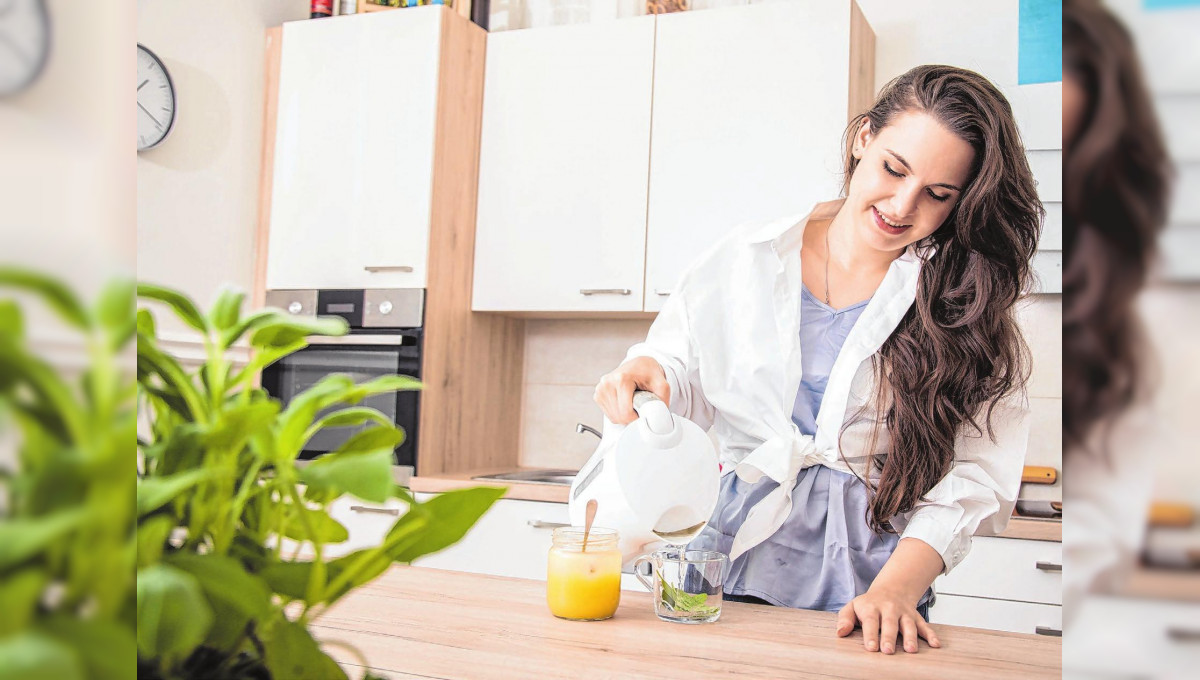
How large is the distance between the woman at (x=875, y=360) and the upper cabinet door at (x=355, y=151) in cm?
132

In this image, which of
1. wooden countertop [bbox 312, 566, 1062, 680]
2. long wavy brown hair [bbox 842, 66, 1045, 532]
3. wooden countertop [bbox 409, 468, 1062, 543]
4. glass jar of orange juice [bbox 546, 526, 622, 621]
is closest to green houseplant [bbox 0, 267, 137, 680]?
wooden countertop [bbox 312, 566, 1062, 680]

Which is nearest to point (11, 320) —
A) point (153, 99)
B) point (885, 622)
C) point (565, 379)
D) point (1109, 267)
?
point (1109, 267)

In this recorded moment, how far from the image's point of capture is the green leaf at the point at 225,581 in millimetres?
288

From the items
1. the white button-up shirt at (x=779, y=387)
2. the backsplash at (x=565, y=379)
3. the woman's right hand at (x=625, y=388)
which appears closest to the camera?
the woman's right hand at (x=625, y=388)

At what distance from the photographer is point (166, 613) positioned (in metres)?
0.21

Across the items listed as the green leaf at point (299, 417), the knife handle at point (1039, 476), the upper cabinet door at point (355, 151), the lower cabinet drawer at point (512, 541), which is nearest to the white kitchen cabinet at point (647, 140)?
the upper cabinet door at point (355, 151)

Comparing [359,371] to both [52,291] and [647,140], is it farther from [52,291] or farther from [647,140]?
[52,291]

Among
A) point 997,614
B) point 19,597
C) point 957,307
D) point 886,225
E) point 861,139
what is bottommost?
point 997,614

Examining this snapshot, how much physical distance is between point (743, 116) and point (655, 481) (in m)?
1.74

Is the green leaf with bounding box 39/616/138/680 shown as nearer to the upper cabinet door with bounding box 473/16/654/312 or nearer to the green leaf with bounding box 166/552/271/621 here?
the green leaf with bounding box 166/552/271/621

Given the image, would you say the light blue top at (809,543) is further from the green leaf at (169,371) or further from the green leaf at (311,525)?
the green leaf at (169,371)

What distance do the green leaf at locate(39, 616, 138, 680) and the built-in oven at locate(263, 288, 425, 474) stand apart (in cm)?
234

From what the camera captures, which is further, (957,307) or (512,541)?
(512,541)

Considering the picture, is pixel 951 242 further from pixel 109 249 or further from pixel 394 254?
pixel 394 254
